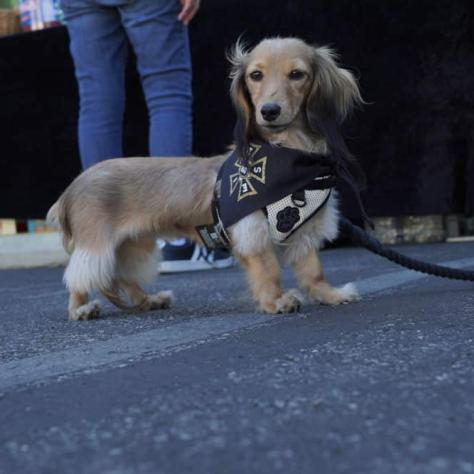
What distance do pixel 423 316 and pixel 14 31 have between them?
417 cm

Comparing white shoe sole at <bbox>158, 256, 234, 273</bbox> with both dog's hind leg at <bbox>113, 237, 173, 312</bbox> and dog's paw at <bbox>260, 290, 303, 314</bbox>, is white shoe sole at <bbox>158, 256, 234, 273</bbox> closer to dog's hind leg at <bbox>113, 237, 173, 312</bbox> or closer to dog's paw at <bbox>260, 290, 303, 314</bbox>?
dog's hind leg at <bbox>113, 237, 173, 312</bbox>

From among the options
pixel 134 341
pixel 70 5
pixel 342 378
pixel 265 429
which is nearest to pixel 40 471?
pixel 265 429

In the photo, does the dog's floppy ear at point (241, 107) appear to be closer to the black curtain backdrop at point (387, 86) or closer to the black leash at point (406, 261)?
the black leash at point (406, 261)

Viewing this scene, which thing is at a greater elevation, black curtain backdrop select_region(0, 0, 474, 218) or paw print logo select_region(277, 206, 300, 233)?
black curtain backdrop select_region(0, 0, 474, 218)

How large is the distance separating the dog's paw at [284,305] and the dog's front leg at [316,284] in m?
0.15

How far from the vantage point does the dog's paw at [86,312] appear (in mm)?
2354

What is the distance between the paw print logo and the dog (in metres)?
0.05

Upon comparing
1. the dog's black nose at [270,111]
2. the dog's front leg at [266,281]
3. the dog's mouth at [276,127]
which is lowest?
the dog's front leg at [266,281]

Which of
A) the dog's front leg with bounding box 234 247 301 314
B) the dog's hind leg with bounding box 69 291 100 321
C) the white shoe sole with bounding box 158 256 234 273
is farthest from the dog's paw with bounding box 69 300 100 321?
the white shoe sole with bounding box 158 256 234 273

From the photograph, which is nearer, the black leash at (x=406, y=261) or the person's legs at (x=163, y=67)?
the black leash at (x=406, y=261)

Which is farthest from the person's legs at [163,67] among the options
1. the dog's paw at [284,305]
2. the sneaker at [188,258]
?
the dog's paw at [284,305]

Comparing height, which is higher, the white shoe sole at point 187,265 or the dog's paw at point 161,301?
the dog's paw at point 161,301

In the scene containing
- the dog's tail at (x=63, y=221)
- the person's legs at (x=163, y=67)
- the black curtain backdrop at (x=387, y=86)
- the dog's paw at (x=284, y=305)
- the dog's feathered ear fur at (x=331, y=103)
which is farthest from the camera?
the black curtain backdrop at (x=387, y=86)

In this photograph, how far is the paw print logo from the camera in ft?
7.23
